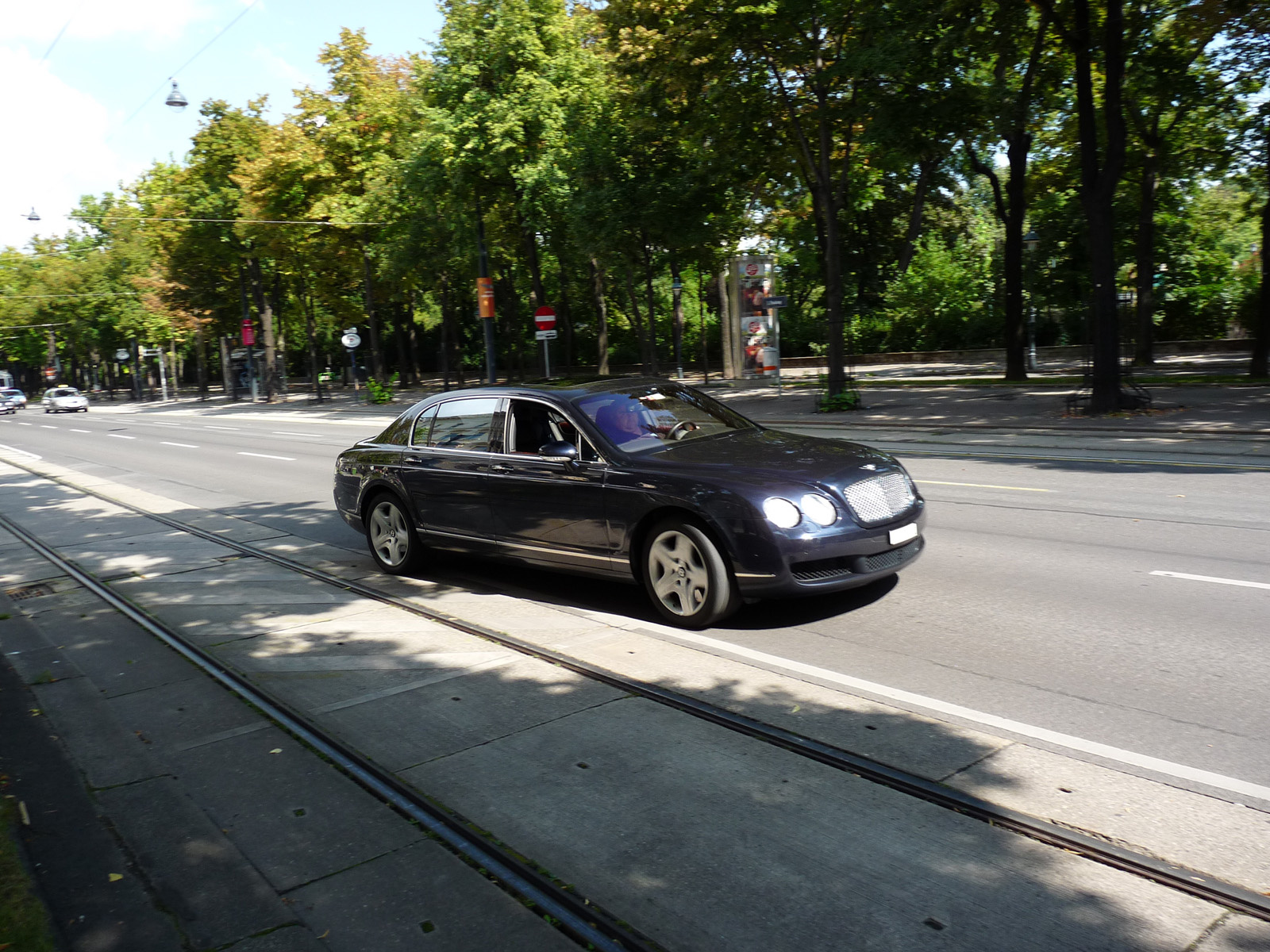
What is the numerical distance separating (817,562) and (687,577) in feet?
2.70

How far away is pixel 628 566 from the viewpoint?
21.8ft

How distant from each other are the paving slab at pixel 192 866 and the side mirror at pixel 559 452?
3260mm

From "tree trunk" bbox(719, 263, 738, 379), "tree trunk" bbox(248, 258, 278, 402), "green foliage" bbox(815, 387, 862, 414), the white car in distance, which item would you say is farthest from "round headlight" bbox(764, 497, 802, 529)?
the white car in distance

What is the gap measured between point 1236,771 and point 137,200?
7716 cm

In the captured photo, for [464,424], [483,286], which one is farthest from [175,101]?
[464,424]

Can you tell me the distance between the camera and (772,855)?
351cm

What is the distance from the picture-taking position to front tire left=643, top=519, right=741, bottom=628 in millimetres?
6156

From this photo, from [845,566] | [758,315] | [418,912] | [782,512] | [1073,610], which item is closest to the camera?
[418,912]

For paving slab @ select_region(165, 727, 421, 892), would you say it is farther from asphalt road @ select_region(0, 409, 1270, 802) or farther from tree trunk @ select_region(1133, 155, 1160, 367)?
tree trunk @ select_region(1133, 155, 1160, 367)

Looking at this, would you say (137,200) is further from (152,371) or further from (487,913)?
(487,913)

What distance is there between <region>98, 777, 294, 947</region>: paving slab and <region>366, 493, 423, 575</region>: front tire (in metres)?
3.98

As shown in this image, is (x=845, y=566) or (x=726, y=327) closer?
(x=845, y=566)

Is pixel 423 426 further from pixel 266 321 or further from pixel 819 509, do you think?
pixel 266 321

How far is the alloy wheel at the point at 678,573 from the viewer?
626 centimetres
